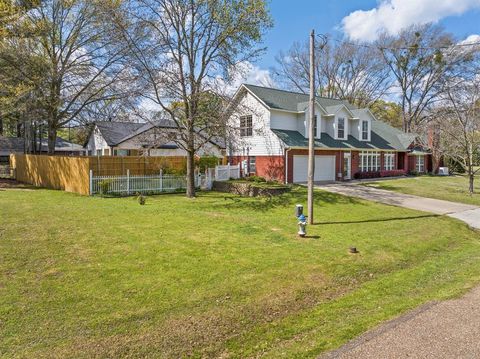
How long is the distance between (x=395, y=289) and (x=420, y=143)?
101ft

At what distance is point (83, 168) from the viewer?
16.5 meters

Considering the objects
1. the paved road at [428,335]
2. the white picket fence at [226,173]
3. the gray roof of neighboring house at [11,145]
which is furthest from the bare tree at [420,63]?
the gray roof of neighboring house at [11,145]

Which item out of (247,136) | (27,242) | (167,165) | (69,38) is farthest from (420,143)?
(27,242)

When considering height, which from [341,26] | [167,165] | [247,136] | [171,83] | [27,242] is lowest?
[27,242]

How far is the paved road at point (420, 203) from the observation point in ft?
44.1

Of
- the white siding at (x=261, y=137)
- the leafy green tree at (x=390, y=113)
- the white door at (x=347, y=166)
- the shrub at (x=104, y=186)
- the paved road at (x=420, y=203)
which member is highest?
the leafy green tree at (x=390, y=113)

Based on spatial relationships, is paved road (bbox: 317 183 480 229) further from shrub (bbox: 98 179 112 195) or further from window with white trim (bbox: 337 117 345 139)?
shrub (bbox: 98 179 112 195)

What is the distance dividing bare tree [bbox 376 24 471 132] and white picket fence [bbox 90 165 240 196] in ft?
91.9

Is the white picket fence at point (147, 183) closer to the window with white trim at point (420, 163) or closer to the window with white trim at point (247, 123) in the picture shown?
the window with white trim at point (247, 123)

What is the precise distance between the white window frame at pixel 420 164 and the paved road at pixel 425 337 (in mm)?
33012

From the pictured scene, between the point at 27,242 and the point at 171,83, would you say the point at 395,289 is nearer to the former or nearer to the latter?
the point at 27,242

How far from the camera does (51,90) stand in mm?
20953

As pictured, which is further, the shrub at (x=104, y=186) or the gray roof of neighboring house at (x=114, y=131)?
the gray roof of neighboring house at (x=114, y=131)

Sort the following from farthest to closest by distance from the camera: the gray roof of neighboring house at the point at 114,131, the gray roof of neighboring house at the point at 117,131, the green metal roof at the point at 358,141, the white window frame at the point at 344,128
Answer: the gray roof of neighboring house at the point at 114,131 < the gray roof of neighboring house at the point at 117,131 < the white window frame at the point at 344,128 < the green metal roof at the point at 358,141
